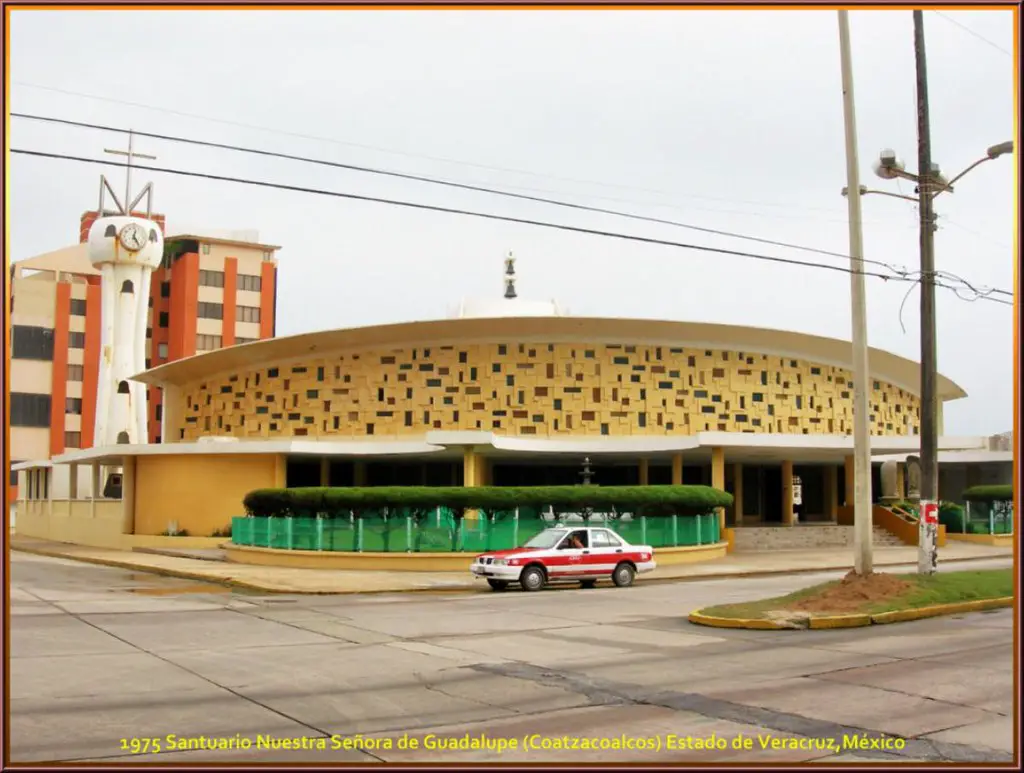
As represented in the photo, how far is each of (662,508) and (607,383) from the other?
1019 cm

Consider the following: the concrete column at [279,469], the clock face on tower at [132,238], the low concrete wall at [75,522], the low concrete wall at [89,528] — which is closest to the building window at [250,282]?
the low concrete wall at [75,522]

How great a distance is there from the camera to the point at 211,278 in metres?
89.2

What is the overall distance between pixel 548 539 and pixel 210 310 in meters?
69.8

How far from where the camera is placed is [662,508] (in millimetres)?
32938

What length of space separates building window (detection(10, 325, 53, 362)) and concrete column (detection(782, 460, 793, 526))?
5969 cm

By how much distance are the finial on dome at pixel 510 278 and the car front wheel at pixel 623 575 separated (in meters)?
30.5

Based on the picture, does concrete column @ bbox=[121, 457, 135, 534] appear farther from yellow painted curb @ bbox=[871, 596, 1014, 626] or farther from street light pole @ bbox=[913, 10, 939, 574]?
yellow painted curb @ bbox=[871, 596, 1014, 626]

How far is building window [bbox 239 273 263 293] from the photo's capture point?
9038 centimetres

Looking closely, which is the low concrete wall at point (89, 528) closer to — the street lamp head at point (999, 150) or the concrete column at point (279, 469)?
the concrete column at point (279, 469)

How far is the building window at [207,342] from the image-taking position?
290ft

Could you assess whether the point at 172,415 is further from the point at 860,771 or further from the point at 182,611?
the point at 860,771

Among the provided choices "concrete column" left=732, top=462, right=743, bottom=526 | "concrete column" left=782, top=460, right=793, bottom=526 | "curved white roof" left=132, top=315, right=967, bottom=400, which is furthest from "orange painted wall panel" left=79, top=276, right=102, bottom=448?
"concrete column" left=782, top=460, right=793, bottom=526

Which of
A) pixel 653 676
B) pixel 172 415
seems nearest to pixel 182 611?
pixel 653 676

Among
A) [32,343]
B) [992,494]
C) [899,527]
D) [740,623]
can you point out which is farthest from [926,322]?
[32,343]
